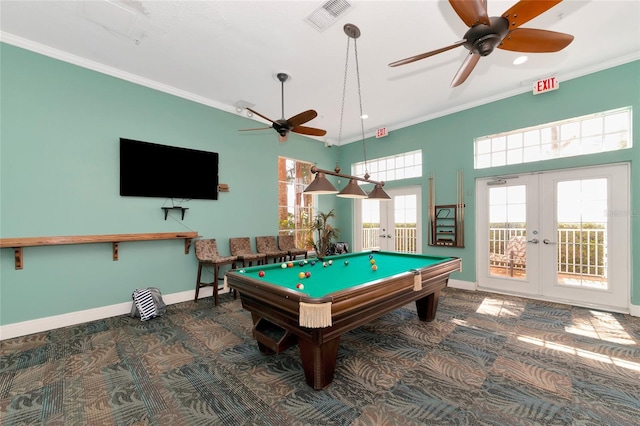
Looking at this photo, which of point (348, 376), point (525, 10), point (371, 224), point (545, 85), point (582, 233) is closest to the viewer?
point (525, 10)

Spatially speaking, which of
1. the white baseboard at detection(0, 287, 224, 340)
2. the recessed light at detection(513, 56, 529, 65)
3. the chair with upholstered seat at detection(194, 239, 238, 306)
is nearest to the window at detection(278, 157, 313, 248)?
the chair with upholstered seat at detection(194, 239, 238, 306)

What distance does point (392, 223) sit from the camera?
6.07 metres

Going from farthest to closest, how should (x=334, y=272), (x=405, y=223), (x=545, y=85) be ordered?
(x=405, y=223)
(x=545, y=85)
(x=334, y=272)

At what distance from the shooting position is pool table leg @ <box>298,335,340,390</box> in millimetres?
1985

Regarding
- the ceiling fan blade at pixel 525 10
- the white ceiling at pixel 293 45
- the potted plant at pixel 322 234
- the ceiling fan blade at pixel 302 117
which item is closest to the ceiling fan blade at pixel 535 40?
the ceiling fan blade at pixel 525 10

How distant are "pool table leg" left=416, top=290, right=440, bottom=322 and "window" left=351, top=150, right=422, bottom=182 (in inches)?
112

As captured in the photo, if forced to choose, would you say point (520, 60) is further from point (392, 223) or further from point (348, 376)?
point (348, 376)

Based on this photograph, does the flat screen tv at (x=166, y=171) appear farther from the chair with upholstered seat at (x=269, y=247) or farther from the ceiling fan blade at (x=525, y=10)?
the ceiling fan blade at (x=525, y=10)

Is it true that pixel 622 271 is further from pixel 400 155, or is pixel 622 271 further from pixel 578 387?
pixel 400 155

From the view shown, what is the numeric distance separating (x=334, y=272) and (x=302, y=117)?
1.93 m

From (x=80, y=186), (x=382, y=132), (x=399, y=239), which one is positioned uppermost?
(x=382, y=132)

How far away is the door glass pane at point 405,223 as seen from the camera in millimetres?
5695

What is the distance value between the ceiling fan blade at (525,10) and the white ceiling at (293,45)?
3.45 feet

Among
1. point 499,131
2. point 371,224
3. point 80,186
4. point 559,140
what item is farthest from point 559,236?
point 80,186
